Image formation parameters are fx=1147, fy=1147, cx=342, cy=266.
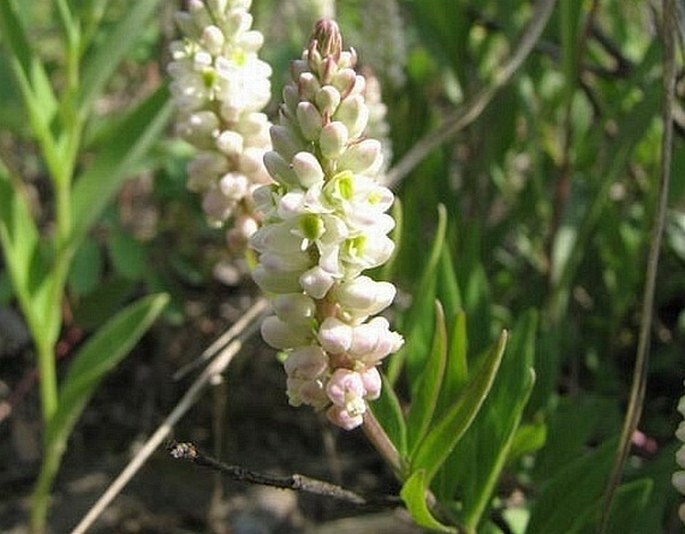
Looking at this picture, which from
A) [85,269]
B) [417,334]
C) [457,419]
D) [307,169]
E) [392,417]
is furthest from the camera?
[85,269]

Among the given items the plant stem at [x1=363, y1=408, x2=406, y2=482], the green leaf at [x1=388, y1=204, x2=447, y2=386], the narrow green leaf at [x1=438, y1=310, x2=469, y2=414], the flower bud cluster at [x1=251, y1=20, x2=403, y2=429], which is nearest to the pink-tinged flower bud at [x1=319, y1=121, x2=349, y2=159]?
the flower bud cluster at [x1=251, y1=20, x2=403, y2=429]

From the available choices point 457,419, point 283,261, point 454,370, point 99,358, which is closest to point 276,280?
point 283,261

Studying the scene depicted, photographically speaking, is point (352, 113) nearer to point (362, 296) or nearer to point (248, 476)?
point (362, 296)

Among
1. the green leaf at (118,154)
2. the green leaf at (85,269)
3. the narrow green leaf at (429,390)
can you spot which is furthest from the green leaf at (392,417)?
the green leaf at (85,269)

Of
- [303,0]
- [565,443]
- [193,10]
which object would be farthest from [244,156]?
[303,0]

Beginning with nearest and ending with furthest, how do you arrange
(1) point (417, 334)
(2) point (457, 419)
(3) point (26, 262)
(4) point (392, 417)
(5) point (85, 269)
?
(2) point (457, 419)
(4) point (392, 417)
(1) point (417, 334)
(3) point (26, 262)
(5) point (85, 269)

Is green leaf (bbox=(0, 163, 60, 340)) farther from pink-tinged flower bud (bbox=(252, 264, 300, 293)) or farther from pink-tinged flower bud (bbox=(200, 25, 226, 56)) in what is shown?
pink-tinged flower bud (bbox=(252, 264, 300, 293))

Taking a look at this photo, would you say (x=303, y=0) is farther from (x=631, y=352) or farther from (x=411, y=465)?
(x=411, y=465)
